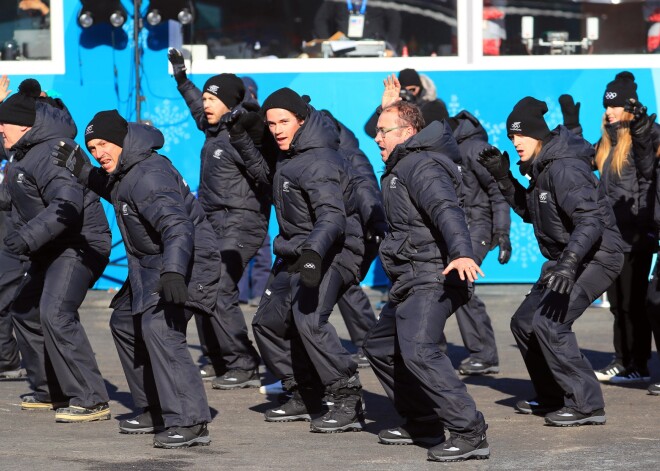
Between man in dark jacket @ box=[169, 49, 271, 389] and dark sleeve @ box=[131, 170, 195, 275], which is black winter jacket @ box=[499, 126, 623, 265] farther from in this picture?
man in dark jacket @ box=[169, 49, 271, 389]

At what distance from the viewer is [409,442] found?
767 centimetres

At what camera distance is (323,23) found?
14.1m

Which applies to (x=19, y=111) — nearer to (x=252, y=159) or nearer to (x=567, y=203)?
(x=252, y=159)

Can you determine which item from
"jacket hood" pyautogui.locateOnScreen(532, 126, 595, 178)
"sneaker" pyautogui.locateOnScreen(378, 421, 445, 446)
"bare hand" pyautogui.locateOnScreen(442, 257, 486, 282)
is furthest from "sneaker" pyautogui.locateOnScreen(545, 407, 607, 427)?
"bare hand" pyautogui.locateOnScreen(442, 257, 486, 282)

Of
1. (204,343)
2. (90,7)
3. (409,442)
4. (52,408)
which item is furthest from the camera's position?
(90,7)

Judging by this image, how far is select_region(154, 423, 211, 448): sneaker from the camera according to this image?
749 centimetres

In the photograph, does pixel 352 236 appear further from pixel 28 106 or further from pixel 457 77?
pixel 457 77

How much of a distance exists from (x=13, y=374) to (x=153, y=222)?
A: 10.4ft

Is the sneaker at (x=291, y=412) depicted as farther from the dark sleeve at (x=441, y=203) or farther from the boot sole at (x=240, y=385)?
the dark sleeve at (x=441, y=203)

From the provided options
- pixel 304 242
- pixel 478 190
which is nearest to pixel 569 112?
pixel 478 190

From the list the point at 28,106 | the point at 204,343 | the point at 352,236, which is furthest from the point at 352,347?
the point at 28,106

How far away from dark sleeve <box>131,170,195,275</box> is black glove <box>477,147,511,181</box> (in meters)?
1.85

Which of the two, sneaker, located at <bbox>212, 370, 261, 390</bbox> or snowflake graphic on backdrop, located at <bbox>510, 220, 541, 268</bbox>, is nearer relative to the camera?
sneaker, located at <bbox>212, 370, 261, 390</bbox>

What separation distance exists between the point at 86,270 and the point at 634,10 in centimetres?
783
